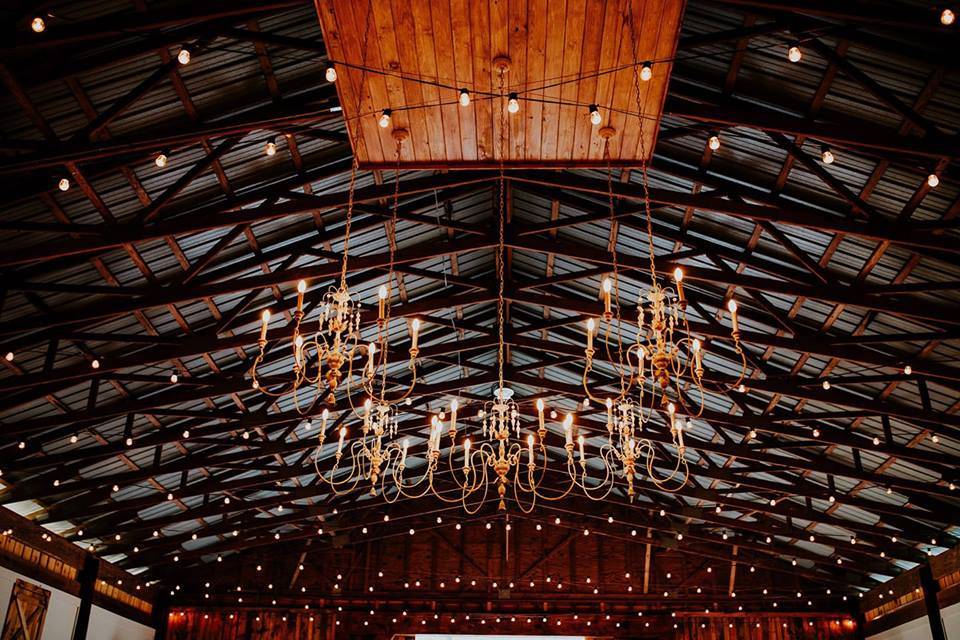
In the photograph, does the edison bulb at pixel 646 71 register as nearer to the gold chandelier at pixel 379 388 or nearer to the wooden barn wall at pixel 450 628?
the gold chandelier at pixel 379 388

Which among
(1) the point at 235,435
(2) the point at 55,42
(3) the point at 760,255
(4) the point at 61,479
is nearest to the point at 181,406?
(1) the point at 235,435

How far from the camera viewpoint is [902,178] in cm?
778

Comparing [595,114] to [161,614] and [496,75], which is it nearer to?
[496,75]

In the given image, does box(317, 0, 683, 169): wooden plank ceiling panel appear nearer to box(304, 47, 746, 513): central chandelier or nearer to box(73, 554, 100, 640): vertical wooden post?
box(304, 47, 746, 513): central chandelier

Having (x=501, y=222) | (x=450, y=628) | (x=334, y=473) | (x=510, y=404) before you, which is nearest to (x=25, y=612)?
(x=334, y=473)

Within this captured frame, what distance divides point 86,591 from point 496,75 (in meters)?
15.5

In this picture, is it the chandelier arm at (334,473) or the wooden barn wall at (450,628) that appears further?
the wooden barn wall at (450,628)

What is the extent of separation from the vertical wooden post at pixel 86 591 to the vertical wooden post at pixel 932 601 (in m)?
17.2

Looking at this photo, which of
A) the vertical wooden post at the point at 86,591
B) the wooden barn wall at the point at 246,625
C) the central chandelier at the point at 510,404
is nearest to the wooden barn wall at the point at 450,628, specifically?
the wooden barn wall at the point at 246,625

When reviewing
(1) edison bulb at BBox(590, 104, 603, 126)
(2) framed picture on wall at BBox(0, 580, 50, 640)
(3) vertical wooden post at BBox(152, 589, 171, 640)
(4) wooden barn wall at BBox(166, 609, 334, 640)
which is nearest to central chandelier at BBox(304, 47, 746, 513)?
(1) edison bulb at BBox(590, 104, 603, 126)

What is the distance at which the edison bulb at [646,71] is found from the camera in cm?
498

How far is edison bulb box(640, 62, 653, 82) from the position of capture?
4980 millimetres

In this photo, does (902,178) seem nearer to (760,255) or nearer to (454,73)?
(760,255)

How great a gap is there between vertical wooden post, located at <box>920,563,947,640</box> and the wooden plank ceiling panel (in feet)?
46.2
